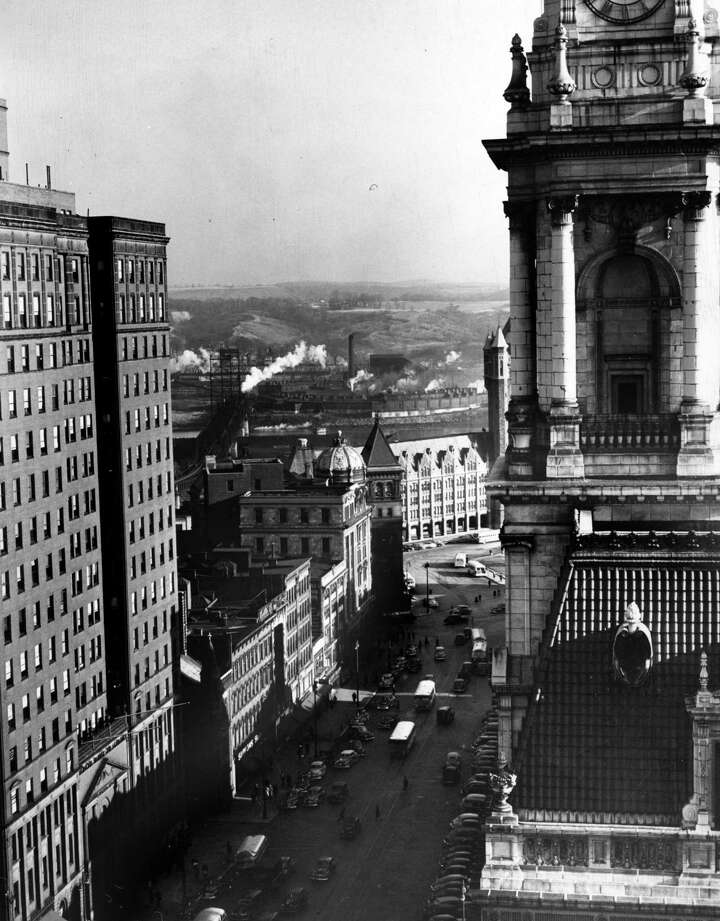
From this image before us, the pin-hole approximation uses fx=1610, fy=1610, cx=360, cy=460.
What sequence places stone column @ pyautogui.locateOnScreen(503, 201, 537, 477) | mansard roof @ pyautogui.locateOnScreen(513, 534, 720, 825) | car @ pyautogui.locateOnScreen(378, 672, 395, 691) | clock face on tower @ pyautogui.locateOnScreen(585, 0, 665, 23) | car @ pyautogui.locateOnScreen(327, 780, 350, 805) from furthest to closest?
car @ pyautogui.locateOnScreen(378, 672, 395, 691), car @ pyautogui.locateOnScreen(327, 780, 350, 805), stone column @ pyautogui.locateOnScreen(503, 201, 537, 477), clock face on tower @ pyautogui.locateOnScreen(585, 0, 665, 23), mansard roof @ pyautogui.locateOnScreen(513, 534, 720, 825)

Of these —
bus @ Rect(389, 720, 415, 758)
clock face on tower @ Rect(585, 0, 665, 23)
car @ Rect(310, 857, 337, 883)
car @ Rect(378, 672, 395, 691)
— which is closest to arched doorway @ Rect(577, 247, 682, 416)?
clock face on tower @ Rect(585, 0, 665, 23)

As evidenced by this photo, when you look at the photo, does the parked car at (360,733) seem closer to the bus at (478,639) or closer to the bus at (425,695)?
the bus at (425,695)

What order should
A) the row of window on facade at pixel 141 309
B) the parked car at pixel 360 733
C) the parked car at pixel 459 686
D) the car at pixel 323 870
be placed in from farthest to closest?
the parked car at pixel 459 686, the parked car at pixel 360 733, the row of window on facade at pixel 141 309, the car at pixel 323 870

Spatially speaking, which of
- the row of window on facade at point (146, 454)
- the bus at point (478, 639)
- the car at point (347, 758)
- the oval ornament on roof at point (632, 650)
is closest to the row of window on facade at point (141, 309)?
the row of window on facade at point (146, 454)

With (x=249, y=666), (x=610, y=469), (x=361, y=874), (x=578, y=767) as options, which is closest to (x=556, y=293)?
(x=610, y=469)

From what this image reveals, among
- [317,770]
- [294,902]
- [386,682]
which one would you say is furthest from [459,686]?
[294,902]

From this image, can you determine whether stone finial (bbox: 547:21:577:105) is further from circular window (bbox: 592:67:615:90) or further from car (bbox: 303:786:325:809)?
car (bbox: 303:786:325:809)
